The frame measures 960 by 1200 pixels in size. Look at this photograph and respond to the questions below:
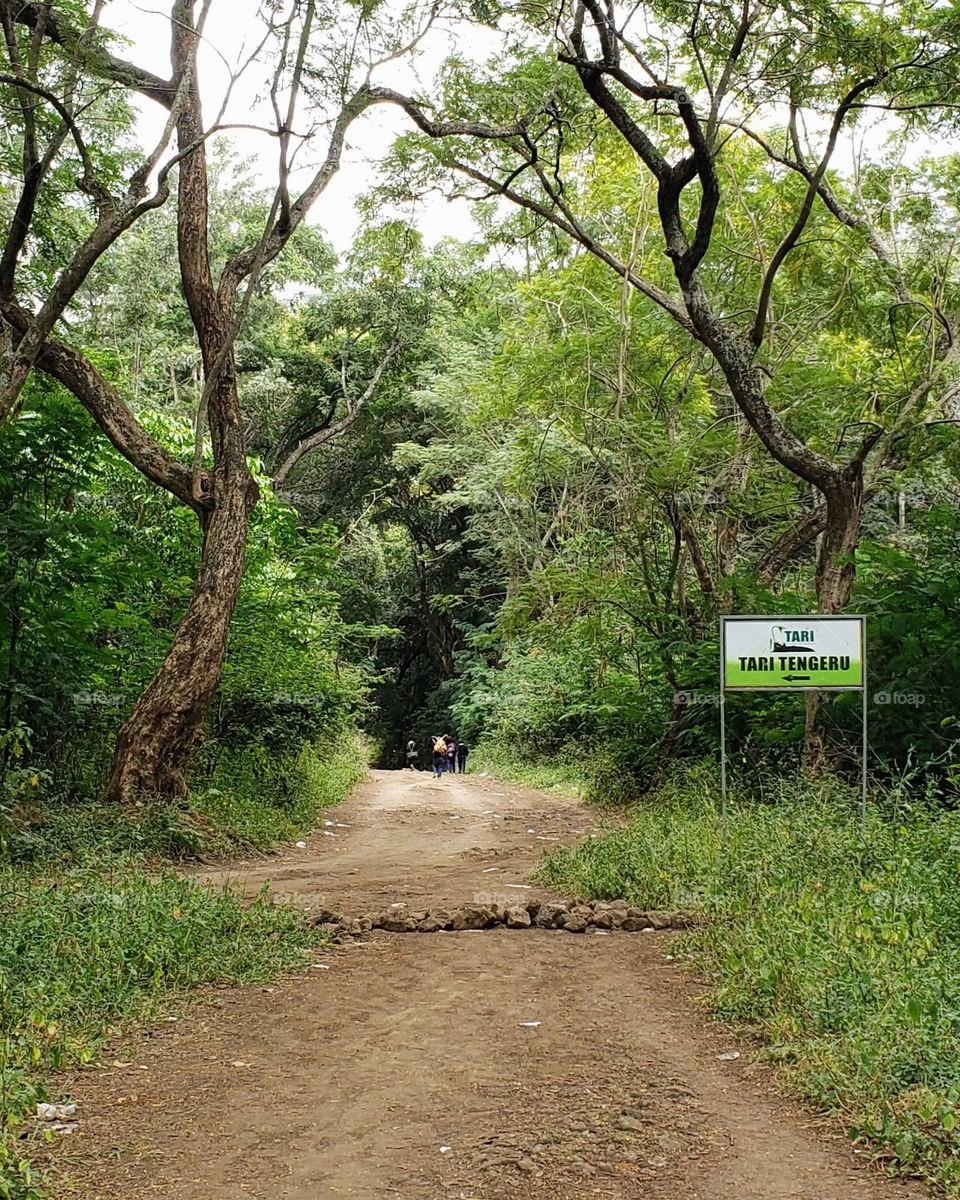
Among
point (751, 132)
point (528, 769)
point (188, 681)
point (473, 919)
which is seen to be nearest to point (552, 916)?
point (473, 919)

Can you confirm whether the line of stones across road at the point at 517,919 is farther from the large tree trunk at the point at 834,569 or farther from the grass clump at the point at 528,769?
the grass clump at the point at 528,769

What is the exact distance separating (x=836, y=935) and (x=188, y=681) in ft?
24.8

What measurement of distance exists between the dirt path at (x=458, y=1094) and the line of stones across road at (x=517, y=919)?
9.7 inches

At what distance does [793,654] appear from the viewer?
29.2 ft

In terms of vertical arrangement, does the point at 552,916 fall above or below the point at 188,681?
below

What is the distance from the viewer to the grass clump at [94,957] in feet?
14.7

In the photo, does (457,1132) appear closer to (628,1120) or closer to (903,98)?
(628,1120)

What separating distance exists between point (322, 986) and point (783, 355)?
9804 millimetres

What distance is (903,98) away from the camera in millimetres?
11320

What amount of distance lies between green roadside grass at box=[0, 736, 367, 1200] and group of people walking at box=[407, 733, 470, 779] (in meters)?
14.3

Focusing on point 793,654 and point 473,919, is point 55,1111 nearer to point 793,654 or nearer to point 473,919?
point 473,919

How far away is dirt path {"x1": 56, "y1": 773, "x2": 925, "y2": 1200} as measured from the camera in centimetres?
365

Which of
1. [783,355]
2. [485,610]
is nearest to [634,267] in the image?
[783,355]

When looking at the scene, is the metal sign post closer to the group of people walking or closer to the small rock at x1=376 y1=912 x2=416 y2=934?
the small rock at x1=376 y1=912 x2=416 y2=934
